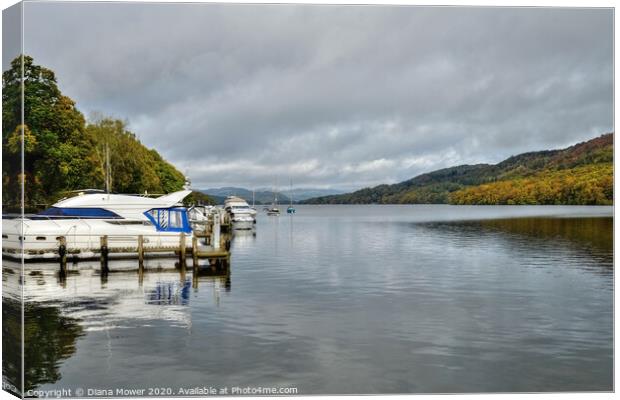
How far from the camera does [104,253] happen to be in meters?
29.3

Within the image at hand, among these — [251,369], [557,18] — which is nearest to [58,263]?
[251,369]

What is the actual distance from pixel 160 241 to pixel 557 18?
2388cm

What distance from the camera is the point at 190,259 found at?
3266 cm

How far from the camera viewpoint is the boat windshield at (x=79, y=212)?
107 feet

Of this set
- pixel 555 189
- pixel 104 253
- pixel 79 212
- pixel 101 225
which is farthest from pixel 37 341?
pixel 555 189

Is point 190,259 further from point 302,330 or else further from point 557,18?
point 557,18

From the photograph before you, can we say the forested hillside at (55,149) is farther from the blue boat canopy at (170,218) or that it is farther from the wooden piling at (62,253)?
the blue boat canopy at (170,218)

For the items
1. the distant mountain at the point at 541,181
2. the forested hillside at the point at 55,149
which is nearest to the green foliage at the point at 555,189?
the distant mountain at the point at 541,181

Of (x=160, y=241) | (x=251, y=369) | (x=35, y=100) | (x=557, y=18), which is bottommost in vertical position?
(x=251, y=369)

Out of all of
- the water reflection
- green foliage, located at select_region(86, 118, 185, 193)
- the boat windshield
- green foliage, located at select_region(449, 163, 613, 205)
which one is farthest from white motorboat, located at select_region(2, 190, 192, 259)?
green foliage, located at select_region(449, 163, 613, 205)

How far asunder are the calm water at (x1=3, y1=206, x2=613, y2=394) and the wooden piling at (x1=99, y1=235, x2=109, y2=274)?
0.89 m

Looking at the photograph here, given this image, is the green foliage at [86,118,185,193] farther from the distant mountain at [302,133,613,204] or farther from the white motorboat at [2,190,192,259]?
the distant mountain at [302,133,613,204]

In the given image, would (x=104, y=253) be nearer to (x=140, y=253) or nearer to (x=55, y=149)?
(x=140, y=253)

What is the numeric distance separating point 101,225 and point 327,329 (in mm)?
19240
